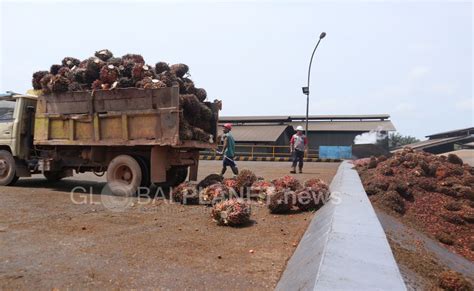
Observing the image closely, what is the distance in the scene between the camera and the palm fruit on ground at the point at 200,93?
9.55 meters

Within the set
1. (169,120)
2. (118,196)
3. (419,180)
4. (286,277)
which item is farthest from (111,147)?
(419,180)

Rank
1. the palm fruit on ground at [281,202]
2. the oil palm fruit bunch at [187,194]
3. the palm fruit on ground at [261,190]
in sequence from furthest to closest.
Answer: the oil palm fruit bunch at [187,194] → the palm fruit on ground at [261,190] → the palm fruit on ground at [281,202]

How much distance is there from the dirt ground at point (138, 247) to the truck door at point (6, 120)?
9.10 feet

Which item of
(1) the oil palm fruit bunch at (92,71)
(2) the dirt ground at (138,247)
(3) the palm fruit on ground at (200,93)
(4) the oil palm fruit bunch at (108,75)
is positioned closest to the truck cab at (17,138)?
(1) the oil palm fruit bunch at (92,71)

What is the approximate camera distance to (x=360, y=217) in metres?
4.62

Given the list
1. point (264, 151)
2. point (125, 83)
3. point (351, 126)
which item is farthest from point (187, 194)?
point (351, 126)

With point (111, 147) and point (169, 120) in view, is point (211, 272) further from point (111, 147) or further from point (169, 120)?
point (111, 147)

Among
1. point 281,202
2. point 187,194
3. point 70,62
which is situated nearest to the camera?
point 281,202

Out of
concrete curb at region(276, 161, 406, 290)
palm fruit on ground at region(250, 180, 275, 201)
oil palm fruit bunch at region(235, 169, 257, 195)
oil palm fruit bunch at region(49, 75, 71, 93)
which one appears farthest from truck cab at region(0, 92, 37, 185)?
concrete curb at region(276, 161, 406, 290)

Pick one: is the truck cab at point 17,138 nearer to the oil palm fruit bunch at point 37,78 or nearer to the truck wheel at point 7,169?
the truck wheel at point 7,169

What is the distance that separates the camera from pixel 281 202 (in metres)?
6.45

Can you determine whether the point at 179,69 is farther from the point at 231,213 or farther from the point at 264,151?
the point at 264,151

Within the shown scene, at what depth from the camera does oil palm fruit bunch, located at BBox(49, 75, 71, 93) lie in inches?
346

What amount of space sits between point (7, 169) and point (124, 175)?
330 cm
